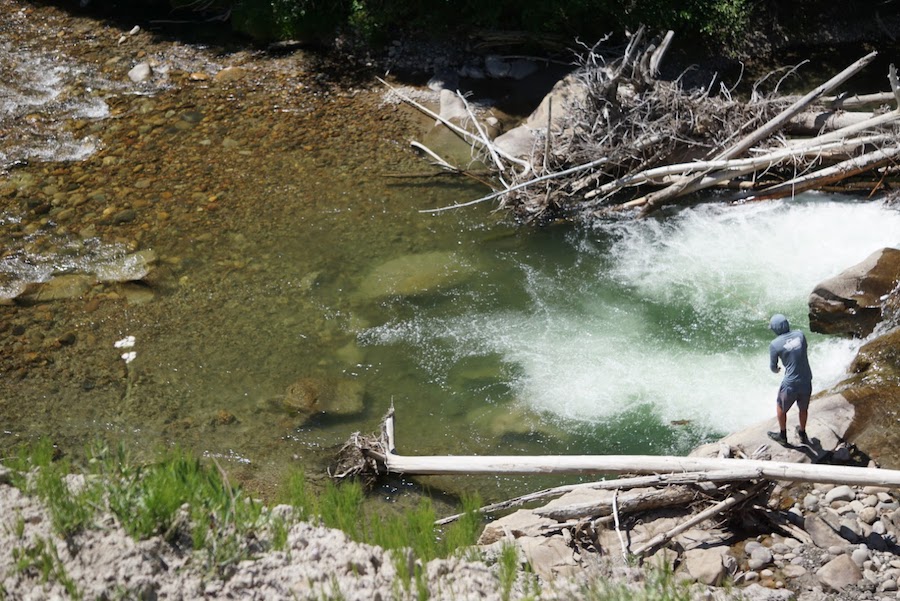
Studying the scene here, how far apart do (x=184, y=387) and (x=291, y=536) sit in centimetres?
393

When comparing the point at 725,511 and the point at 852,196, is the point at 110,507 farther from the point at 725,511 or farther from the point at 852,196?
the point at 852,196

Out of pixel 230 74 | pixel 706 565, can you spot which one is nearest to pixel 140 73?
pixel 230 74

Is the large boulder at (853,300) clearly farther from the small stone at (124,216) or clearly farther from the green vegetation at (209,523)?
the small stone at (124,216)

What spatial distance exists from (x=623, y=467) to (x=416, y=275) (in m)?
4.34

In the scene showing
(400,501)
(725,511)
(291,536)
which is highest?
(291,536)

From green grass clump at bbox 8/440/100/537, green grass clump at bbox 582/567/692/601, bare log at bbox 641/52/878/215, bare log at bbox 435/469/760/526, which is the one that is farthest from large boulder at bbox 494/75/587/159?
green grass clump at bbox 8/440/100/537

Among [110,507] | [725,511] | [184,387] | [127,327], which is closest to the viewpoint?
[110,507]

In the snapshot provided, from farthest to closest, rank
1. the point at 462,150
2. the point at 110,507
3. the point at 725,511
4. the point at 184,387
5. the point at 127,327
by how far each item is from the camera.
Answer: the point at 462,150, the point at 127,327, the point at 184,387, the point at 725,511, the point at 110,507

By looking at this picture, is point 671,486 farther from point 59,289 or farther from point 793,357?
point 59,289

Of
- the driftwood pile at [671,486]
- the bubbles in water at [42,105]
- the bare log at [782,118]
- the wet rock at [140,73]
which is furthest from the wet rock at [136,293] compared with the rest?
the bare log at [782,118]

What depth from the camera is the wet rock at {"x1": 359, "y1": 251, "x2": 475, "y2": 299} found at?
10.6 m

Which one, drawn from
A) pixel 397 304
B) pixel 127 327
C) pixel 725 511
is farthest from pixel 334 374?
pixel 725 511

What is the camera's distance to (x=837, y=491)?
7.18 meters

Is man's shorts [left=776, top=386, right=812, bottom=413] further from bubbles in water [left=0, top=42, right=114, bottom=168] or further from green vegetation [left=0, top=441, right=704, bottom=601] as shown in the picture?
bubbles in water [left=0, top=42, right=114, bottom=168]
